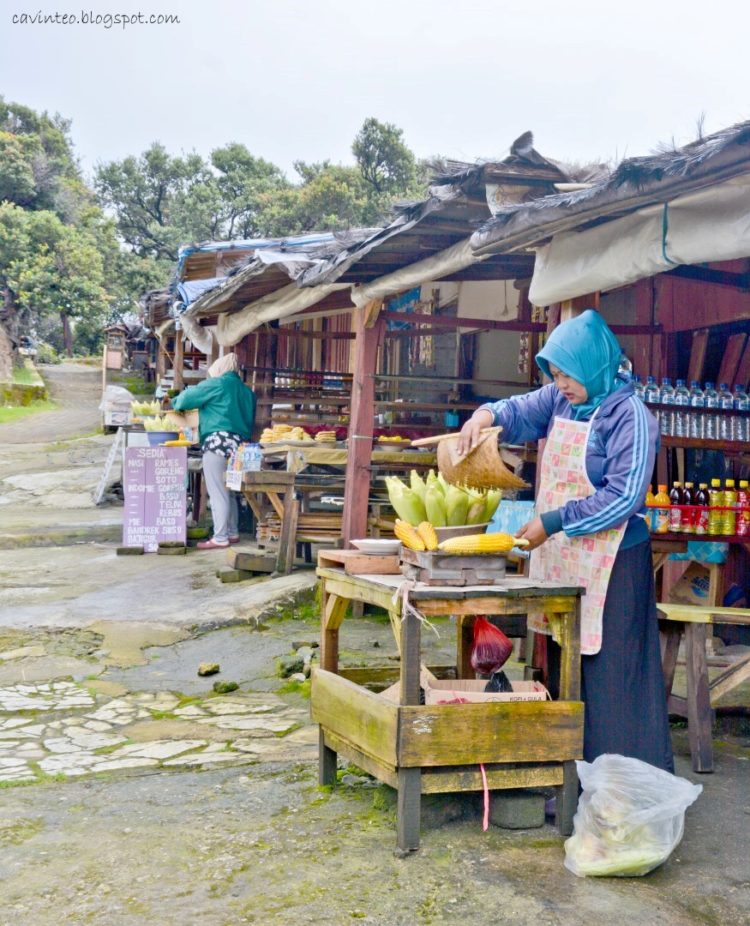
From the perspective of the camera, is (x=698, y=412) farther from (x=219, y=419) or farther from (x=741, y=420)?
(x=219, y=419)

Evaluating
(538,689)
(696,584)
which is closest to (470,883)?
(538,689)

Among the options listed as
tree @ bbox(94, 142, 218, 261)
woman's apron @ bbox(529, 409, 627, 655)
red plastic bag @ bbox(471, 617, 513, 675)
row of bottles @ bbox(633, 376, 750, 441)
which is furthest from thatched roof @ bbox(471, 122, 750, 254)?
tree @ bbox(94, 142, 218, 261)

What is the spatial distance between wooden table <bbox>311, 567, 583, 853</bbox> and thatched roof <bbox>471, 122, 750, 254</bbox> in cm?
170

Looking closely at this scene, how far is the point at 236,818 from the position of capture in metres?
3.88

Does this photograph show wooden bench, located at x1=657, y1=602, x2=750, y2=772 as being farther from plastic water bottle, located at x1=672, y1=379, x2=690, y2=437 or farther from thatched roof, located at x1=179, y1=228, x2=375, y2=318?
thatched roof, located at x1=179, y1=228, x2=375, y2=318

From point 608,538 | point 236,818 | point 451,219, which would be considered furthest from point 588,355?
point 451,219

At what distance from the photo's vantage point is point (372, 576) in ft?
12.7

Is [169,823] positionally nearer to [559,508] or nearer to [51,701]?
[559,508]

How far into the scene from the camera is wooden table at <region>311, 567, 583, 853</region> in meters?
3.46

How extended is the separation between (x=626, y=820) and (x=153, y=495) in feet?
29.4

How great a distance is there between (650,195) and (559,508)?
4.54ft

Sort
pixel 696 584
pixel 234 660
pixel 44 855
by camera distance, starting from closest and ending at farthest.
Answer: pixel 44 855
pixel 234 660
pixel 696 584

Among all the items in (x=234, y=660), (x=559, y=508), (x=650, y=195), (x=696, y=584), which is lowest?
(x=234, y=660)

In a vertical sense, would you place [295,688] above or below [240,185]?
below
